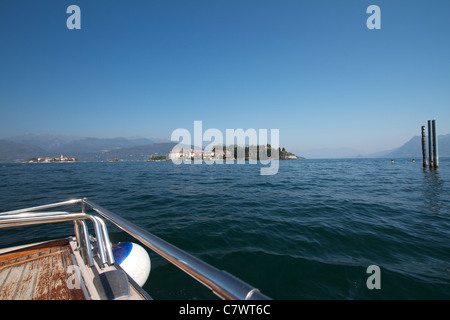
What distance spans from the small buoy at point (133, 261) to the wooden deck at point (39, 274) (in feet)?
2.21

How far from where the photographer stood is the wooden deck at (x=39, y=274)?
7.12ft

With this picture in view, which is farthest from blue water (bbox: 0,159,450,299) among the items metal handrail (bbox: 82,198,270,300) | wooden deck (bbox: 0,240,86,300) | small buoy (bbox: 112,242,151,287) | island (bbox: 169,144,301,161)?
island (bbox: 169,144,301,161)

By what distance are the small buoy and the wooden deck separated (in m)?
0.67

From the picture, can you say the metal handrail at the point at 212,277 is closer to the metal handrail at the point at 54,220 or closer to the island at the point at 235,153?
the metal handrail at the point at 54,220

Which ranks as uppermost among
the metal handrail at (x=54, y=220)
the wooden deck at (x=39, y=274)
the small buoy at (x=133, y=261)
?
the metal handrail at (x=54, y=220)

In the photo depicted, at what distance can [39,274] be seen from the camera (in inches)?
99.0

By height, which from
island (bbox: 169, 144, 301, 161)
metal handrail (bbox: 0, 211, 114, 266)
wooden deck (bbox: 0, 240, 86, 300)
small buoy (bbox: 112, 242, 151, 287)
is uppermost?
island (bbox: 169, 144, 301, 161)

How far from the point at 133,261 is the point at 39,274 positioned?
3.94 feet

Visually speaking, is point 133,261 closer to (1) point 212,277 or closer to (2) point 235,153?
(1) point 212,277

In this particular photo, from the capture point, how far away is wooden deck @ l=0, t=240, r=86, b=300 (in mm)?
2170

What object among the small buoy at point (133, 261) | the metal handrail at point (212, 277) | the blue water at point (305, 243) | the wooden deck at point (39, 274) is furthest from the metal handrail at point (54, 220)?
the blue water at point (305, 243)

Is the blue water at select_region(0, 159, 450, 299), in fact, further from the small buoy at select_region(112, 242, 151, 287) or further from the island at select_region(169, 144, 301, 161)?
the island at select_region(169, 144, 301, 161)

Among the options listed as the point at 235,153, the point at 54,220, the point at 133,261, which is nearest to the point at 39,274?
the point at 133,261
